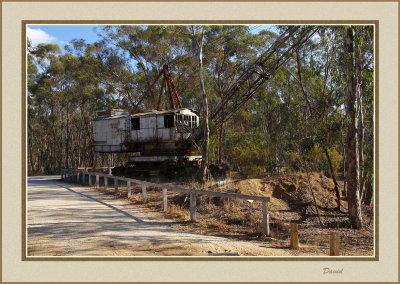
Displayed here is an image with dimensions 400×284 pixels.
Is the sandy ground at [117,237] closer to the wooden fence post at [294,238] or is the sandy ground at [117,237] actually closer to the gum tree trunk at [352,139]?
the wooden fence post at [294,238]

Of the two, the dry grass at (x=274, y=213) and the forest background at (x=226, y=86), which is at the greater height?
the forest background at (x=226, y=86)

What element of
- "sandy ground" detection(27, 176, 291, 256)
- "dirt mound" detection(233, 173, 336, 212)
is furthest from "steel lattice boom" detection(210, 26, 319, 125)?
"sandy ground" detection(27, 176, 291, 256)

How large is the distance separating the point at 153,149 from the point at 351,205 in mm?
11626

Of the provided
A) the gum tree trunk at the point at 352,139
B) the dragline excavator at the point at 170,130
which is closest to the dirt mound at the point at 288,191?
the gum tree trunk at the point at 352,139

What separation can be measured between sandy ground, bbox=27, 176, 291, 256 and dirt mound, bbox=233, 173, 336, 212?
5.48 m

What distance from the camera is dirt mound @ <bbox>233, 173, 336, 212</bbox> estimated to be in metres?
13.5

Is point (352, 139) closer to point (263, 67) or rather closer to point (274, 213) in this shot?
point (274, 213)

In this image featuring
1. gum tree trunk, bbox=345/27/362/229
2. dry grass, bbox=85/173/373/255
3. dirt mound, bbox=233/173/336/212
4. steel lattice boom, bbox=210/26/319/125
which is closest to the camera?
dry grass, bbox=85/173/373/255

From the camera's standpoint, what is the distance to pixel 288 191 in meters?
15.1

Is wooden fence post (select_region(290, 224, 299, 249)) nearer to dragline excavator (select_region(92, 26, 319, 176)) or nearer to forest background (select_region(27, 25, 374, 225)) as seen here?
forest background (select_region(27, 25, 374, 225))

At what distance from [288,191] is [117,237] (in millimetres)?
10375

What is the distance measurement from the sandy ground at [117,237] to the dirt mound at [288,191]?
5.48 metres

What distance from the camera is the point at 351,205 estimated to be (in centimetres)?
1036

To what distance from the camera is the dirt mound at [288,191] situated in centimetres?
1350
